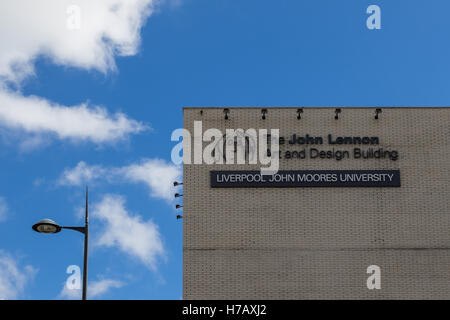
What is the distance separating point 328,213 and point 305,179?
1700mm

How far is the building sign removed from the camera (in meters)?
30.4

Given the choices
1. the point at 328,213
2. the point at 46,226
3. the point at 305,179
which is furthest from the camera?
the point at 305,179

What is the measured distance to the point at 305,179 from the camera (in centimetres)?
3045

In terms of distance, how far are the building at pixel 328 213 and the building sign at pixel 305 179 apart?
0.05 m

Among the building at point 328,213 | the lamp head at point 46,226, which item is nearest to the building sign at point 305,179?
the building at point 328,213

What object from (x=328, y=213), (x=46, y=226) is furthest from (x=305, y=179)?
(x=46, y=226)

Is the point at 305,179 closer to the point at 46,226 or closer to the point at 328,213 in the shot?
the point at 328,213

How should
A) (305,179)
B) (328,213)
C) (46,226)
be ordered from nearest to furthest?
1. (46,226)
2. (328,213)
3. (305,179)

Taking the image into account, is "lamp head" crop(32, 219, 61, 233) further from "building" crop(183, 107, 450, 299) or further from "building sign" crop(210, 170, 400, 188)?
"building sign" crop(210, 170, 400, 188)

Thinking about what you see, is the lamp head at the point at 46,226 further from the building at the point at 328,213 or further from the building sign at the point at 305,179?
the building sign at the point at 305,179

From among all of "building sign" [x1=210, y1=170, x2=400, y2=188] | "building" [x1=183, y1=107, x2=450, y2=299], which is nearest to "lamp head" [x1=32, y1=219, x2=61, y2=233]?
"building" [x1=183, y1=107, x2=450, y2=299]

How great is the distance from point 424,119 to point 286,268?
8.89m

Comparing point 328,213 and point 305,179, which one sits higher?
point 305,179
